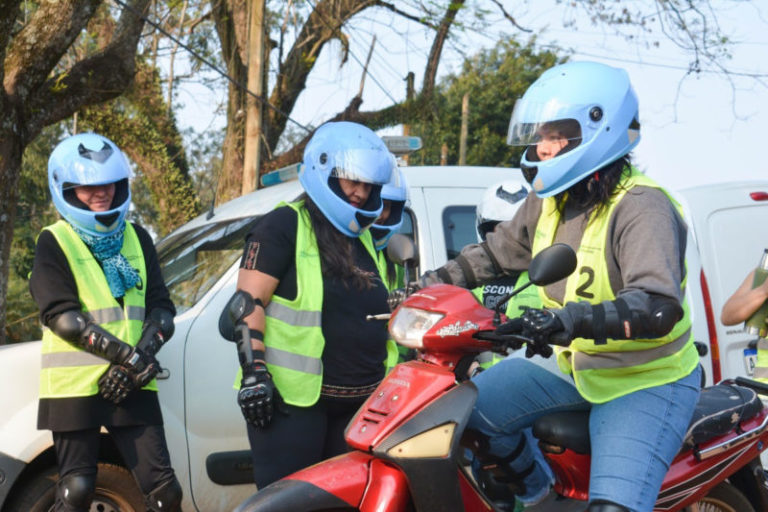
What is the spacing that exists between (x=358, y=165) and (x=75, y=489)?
Answer: 5.69 feet

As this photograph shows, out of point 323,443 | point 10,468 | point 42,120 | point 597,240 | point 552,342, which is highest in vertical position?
point 42,120

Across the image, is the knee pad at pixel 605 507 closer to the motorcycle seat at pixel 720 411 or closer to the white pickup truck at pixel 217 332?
the motorcycle seat at pixel 720 411

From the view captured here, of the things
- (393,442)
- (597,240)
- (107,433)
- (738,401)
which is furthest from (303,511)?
(107,433)

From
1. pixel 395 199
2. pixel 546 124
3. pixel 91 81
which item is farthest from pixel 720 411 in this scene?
pixel 91 81

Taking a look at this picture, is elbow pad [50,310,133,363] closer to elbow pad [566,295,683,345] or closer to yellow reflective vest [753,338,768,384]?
elbow pad [566,295,683,345]

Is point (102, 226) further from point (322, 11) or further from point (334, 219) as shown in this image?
point (322, 11)

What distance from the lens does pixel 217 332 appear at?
4453 mm

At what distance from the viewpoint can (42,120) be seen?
275 inches

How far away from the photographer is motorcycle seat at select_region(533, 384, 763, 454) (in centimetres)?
285

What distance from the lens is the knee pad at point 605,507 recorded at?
262 centimetres

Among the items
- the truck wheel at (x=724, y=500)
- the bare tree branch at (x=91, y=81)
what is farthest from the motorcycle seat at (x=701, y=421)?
Answer: the bare tree branch at (x=91, y=81)

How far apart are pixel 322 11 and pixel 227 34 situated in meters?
1.46

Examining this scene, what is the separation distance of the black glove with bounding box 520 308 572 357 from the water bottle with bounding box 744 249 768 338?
236 centimetres

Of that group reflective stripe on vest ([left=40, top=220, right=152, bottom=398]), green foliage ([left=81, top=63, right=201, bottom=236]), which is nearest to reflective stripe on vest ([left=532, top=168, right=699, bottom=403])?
reflective stripe on vest ([left=40, top=220, right=152, bottom=398])
